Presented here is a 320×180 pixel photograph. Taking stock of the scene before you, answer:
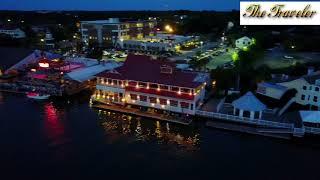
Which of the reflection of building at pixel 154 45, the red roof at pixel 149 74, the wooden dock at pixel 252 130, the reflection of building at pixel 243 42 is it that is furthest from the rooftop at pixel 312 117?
the reflection of building at pixel 154 45

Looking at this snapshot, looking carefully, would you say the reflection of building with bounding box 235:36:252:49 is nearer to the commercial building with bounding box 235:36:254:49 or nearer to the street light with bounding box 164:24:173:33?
the commercial building with bounding box 235:36:254:49

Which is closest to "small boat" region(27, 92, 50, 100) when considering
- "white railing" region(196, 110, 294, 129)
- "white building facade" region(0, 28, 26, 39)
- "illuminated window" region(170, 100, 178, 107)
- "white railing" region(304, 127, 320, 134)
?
"illuminated window" region(170, 100, 178, 107)

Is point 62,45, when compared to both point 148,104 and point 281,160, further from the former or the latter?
point 281,160

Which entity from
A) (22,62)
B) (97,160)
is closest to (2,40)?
(22,62)

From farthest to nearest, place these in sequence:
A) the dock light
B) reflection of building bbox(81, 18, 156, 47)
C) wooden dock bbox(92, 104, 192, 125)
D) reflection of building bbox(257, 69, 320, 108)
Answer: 1. reflection of building bbox(81, 18, 156, 47)
2. the dock light
3. reflection of building bbox(257, 69, 320, 108)
4. wooden dock bbox(92, 104, 192, 125)

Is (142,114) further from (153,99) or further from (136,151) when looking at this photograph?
(136,151)

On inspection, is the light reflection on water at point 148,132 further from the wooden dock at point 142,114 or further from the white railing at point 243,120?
the white railing at point 243,120

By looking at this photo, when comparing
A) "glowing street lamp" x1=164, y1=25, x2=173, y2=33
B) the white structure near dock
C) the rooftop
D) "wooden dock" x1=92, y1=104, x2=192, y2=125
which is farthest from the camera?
"glowing street lamp" x1=164, y1=25, x2=173, y2=33
